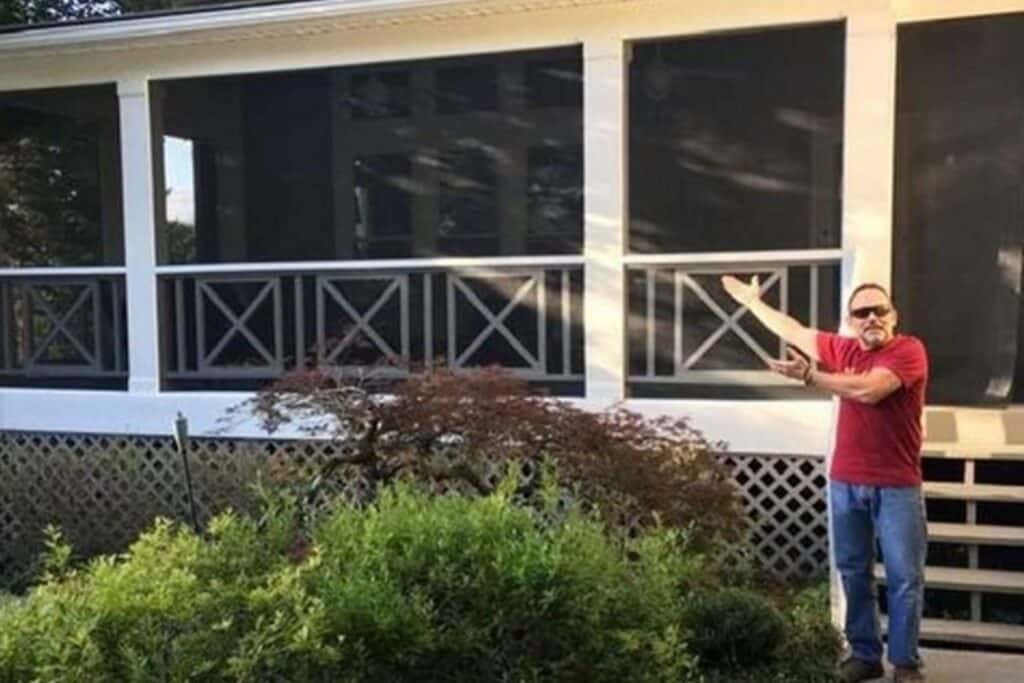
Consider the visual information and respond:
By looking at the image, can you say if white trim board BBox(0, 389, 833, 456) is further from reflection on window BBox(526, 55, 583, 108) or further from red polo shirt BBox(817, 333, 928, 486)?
reflection on window BBox(526, 55, 583, 108)

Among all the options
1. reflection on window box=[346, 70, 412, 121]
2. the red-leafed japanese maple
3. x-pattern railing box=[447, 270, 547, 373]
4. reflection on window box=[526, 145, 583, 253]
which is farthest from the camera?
reflection on window box=[346, 70, 412, 121]

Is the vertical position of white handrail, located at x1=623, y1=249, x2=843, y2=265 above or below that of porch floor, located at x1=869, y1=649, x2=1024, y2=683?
above

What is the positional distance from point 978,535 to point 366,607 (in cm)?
413

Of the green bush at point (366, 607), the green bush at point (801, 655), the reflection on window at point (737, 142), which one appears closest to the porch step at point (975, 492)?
the green bush at point (801, 655)

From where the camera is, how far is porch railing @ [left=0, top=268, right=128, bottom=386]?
881cm

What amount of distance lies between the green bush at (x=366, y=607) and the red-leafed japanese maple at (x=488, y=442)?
1.71 m

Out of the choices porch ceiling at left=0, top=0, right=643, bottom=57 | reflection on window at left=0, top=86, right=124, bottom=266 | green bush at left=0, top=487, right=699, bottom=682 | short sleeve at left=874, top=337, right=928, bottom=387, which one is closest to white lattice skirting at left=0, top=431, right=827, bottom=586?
short sleeve at left=874, top=337, right=928, bottom=387

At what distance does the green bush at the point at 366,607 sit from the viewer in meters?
2.93

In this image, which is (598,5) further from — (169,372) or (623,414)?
(169,372)

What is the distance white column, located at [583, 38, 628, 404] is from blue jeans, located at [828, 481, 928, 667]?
2486 millimetres

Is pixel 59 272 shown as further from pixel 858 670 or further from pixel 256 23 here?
pixel 858 670

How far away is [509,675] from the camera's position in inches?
124

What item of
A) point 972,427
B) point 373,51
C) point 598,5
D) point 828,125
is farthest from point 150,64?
point 972,427

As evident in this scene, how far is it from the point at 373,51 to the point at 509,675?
5426mm
